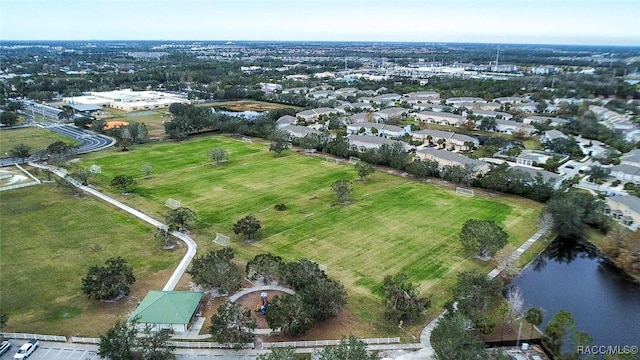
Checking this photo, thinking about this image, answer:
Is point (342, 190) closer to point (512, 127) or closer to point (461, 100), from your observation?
point (512, 127)

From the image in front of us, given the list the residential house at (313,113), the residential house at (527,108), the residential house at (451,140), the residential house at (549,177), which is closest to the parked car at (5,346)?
the residential house at (549,177)

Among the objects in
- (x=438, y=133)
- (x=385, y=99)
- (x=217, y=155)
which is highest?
(x=385, y=99)

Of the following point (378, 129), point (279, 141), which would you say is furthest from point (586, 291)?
point (378, 129)

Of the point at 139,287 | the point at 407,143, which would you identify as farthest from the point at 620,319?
the point at 407,143

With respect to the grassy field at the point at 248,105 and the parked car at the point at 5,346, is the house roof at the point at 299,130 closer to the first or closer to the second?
the grassy field at the point at 248,105

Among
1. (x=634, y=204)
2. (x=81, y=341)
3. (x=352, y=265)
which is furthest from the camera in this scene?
(x=634, y=204)

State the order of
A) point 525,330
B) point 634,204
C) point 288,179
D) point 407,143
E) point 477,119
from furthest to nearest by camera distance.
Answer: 1. point 477,119
2. point 407,143
3. point 288,179
4. point 634,204
5. point 525,330

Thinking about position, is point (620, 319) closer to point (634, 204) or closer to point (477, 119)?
point (634, 204)
